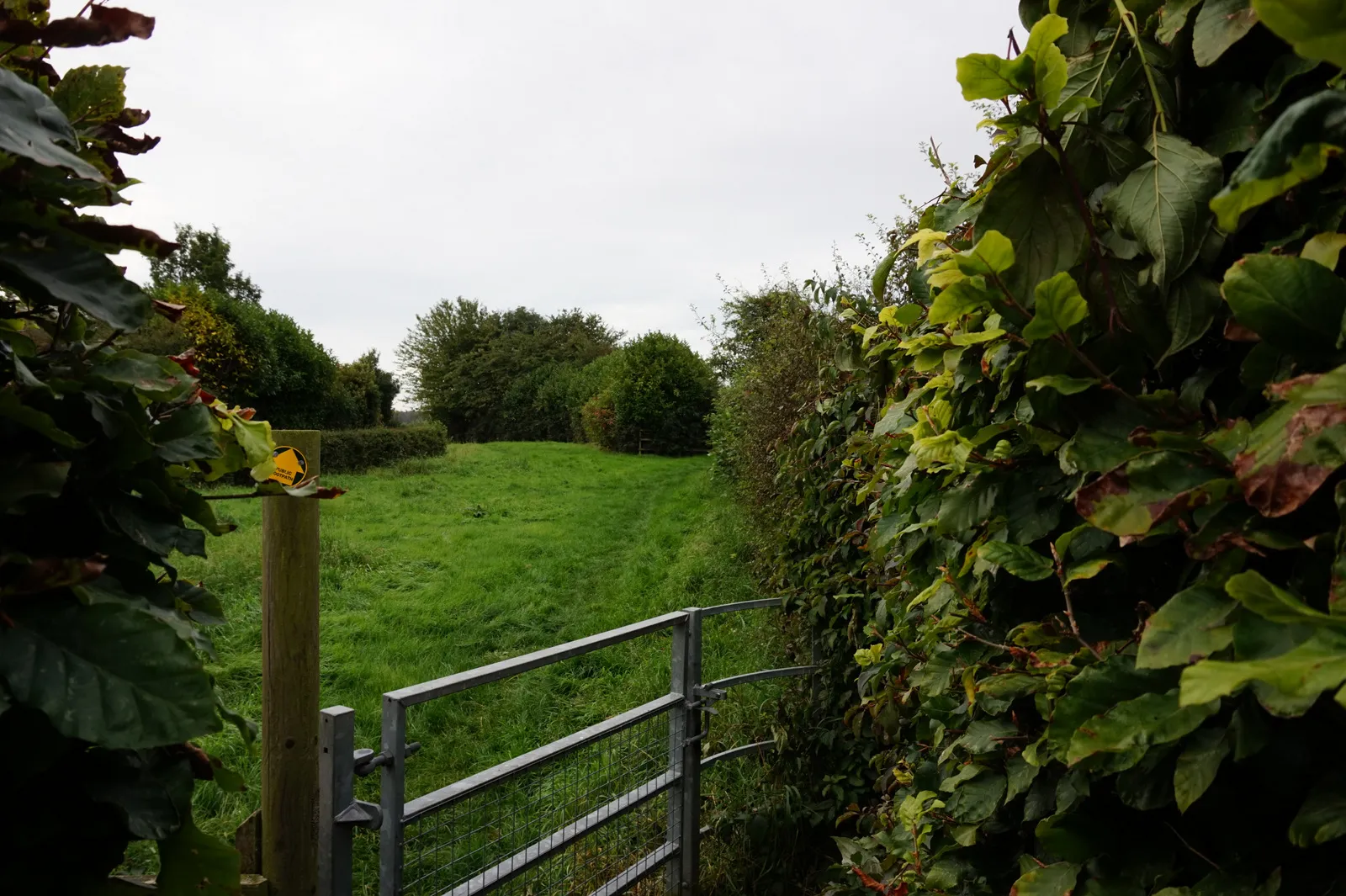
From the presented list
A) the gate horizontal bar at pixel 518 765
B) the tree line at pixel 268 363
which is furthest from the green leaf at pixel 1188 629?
the tree line at pixel 268 363

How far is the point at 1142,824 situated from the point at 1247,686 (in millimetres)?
267

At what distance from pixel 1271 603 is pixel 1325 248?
0.34 metres

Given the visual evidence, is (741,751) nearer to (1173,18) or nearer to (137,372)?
(137,372)

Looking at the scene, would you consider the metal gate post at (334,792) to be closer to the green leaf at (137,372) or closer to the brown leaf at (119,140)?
the green leaf at (137,372)

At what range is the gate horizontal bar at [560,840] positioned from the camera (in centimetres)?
216

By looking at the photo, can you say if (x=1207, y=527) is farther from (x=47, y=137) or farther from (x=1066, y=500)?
(x=47, y=137)

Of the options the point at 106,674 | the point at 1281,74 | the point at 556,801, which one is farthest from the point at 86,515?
the point at 556,801

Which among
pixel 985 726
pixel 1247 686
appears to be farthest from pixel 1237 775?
pixel 985 726

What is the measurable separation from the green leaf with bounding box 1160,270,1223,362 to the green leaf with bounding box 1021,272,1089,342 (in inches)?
3.7

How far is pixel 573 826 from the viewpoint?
255 centimetres

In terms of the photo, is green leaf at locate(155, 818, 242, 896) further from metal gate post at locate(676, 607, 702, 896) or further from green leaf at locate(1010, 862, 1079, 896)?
metal gate post at locate(676, 607, 702, 896)

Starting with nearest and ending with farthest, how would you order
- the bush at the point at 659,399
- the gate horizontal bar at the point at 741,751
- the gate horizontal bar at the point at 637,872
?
the gate horizontal bar at the point at 637,872
the gate horizontal bar at the point at 741,751
the bush at the point at 659,399

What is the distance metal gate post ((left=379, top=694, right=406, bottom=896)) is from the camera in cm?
187

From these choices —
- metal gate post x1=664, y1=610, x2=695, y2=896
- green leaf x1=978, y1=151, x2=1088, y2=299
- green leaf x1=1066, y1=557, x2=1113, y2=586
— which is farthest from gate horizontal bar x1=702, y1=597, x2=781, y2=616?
green leaf x1=978, y1=151, x2=1088, y2=299
